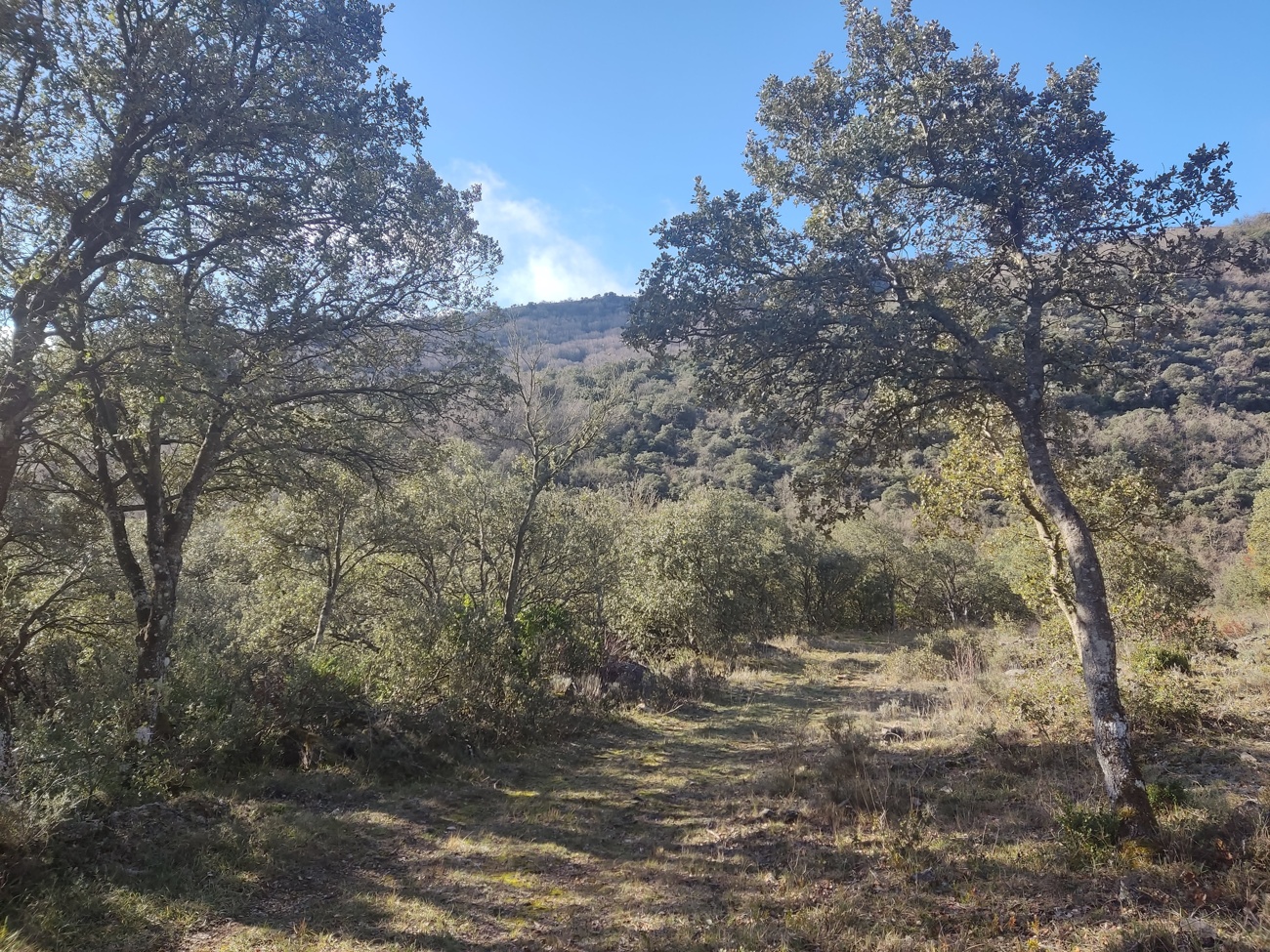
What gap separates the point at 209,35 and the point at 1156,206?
1034 centimetres

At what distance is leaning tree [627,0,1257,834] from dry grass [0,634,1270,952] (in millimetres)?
1737

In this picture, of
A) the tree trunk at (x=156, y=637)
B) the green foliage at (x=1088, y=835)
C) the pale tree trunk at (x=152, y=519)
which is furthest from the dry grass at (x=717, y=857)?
the pale tree trunk at (x=152, y=519)

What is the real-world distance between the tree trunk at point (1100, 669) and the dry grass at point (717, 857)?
30 centimetres

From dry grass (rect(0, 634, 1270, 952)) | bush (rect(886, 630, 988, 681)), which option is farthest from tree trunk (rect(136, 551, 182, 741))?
bush (rect(886, 630, 988, 681))

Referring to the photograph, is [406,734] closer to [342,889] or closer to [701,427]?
[342,889]

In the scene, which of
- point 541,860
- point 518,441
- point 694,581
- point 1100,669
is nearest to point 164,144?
point 518,441

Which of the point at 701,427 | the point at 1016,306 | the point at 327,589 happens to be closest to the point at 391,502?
the point at 327,589

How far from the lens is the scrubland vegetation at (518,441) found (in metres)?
4.87

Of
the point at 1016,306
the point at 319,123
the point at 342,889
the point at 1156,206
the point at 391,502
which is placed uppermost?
the point at 319,123

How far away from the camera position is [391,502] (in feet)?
46.9

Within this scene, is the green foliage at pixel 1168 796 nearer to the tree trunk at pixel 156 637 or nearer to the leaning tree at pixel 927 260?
the leaning tree at pixel 927 260

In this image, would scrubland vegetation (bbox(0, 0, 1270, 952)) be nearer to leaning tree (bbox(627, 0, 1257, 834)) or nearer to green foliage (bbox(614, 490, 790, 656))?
leaning tree (bbox(627, 0, 1257, 834))

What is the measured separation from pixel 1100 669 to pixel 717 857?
13.0 ft

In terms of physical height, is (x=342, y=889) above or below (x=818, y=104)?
below
